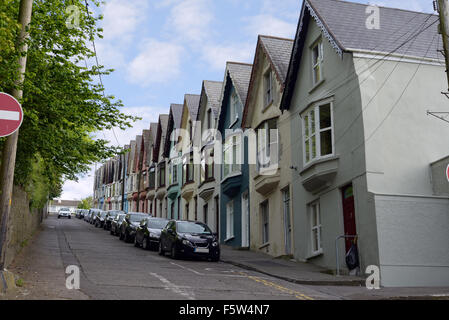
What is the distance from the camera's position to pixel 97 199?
93812 mm

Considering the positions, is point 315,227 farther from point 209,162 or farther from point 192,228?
point 209,162

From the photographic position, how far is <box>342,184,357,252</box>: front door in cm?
1570

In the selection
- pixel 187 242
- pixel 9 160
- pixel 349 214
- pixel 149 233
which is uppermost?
pixel 9 160

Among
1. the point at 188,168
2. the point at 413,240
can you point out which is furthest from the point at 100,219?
the point at 413,240

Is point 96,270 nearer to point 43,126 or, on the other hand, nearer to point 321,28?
point 43,126

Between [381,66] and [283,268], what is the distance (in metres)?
7.34

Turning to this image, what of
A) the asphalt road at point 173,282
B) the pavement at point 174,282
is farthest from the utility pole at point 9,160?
the asphalt road at point 173,282

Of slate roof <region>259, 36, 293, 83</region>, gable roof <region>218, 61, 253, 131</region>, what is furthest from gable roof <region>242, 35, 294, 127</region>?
gable roof <region>218, 61, 253, 131</region>

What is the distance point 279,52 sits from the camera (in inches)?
930

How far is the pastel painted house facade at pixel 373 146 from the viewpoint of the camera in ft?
46.2

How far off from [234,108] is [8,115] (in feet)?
68.6

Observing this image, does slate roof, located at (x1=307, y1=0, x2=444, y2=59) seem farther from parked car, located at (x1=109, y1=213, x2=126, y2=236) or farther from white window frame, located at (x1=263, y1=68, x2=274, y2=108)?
parked car, located at (x1=109, y1=213, x2=126, y2=236)

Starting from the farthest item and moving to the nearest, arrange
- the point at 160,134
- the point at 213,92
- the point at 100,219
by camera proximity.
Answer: the point at 160,134, the point at 100,219, the point at 213,92

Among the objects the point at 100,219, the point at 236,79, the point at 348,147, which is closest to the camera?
the point at 348,147
